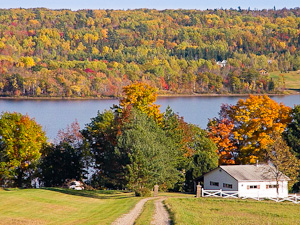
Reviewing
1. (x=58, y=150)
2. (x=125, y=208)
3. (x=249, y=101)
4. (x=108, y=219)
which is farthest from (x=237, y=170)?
(x=108, y=219)

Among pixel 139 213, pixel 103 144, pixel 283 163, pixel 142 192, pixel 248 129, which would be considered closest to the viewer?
pixel 139 213

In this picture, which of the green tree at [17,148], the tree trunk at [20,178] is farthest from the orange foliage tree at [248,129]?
the tree trunk at [20,178]

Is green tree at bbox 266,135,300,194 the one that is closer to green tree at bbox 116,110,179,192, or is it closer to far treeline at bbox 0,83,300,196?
far treeline at bbox 0,83,300,196

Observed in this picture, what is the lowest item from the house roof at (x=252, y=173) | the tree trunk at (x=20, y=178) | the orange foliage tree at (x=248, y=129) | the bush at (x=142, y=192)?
the bush at (x=142, y=192)

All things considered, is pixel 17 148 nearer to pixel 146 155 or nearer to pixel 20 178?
pixel 20 178

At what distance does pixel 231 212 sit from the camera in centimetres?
3253

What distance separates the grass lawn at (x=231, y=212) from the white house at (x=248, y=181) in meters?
10.8

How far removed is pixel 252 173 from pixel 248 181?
6.36 feet

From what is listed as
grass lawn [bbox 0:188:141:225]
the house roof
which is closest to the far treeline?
the house roof

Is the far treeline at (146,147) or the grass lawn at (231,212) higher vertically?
the far treeline at (146,147)

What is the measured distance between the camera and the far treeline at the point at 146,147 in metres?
47.4

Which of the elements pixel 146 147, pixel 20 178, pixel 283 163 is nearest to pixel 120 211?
pixel 146 147

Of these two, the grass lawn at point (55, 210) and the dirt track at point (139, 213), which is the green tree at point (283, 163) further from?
the dirt track at point (139, 213)

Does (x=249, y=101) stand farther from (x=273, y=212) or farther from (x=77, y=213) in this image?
(x=77, y=213)
